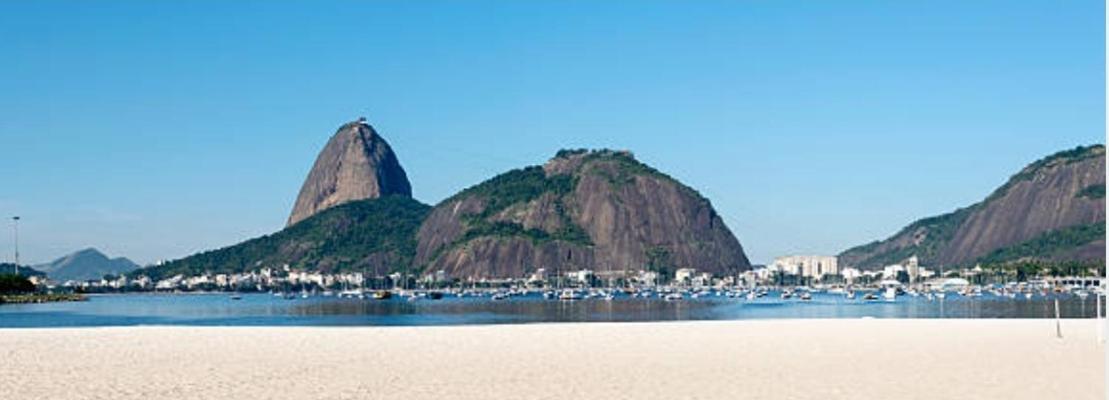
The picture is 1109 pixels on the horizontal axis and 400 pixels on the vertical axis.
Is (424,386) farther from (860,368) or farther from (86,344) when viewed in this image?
(86,344)

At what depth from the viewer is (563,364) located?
27188mm

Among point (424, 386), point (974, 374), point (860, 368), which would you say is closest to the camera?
point (424, 386)

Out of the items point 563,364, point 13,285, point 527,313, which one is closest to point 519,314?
point 527,313

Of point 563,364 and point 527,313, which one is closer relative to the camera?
point 563,364

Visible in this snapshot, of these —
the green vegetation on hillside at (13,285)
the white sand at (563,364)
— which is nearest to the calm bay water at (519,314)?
the white sand at (563,364)

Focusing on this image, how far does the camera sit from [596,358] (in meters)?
29.0

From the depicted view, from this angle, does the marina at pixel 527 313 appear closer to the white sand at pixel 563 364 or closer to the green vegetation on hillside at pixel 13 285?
the white sand at pixel 563 364

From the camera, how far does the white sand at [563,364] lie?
831 inches

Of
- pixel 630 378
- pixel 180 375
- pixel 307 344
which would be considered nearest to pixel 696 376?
pixel 630 378

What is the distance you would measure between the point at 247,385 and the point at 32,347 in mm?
14641

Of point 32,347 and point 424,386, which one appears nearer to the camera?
point 424,386

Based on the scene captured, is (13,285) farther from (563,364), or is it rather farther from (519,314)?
(563,364)

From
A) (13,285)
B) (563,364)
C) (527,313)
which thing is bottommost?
(527,313)

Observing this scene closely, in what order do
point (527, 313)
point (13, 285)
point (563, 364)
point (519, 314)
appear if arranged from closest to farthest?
point (563, 364)
point (519, 314)
point (527, 313)
point (13, 285)
